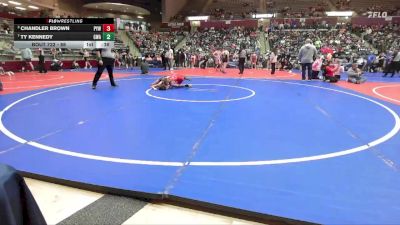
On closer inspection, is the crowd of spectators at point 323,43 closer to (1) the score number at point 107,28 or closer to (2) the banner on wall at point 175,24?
(2) the banner on wall at point 175,24

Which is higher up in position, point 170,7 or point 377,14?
point 170,7

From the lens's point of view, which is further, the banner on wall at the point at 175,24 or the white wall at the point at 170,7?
the white wall at the point at 170,7

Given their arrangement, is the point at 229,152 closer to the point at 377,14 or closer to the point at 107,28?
the point at 107,28

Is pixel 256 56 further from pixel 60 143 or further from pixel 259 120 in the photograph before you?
pixel 60 143

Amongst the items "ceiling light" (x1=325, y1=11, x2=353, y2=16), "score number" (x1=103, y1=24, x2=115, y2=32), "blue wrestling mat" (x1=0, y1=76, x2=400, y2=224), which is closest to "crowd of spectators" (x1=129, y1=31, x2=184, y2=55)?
"ceiling light" (x1=325, y1=11, x2=353, y2=16)

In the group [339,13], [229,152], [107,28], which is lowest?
[229,152]

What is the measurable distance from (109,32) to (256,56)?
1614 centimetres

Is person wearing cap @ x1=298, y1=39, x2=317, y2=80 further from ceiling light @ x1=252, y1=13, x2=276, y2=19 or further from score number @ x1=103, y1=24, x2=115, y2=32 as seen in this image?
ceiling light @ x1=252, y1=13, x2=276, y2=19

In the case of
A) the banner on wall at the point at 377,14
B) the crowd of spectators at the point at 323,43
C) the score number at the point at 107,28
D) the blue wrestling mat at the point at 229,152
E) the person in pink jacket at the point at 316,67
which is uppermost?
the banner on wall at the point at 377,14

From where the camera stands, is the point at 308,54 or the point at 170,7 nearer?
the point at 308,54
